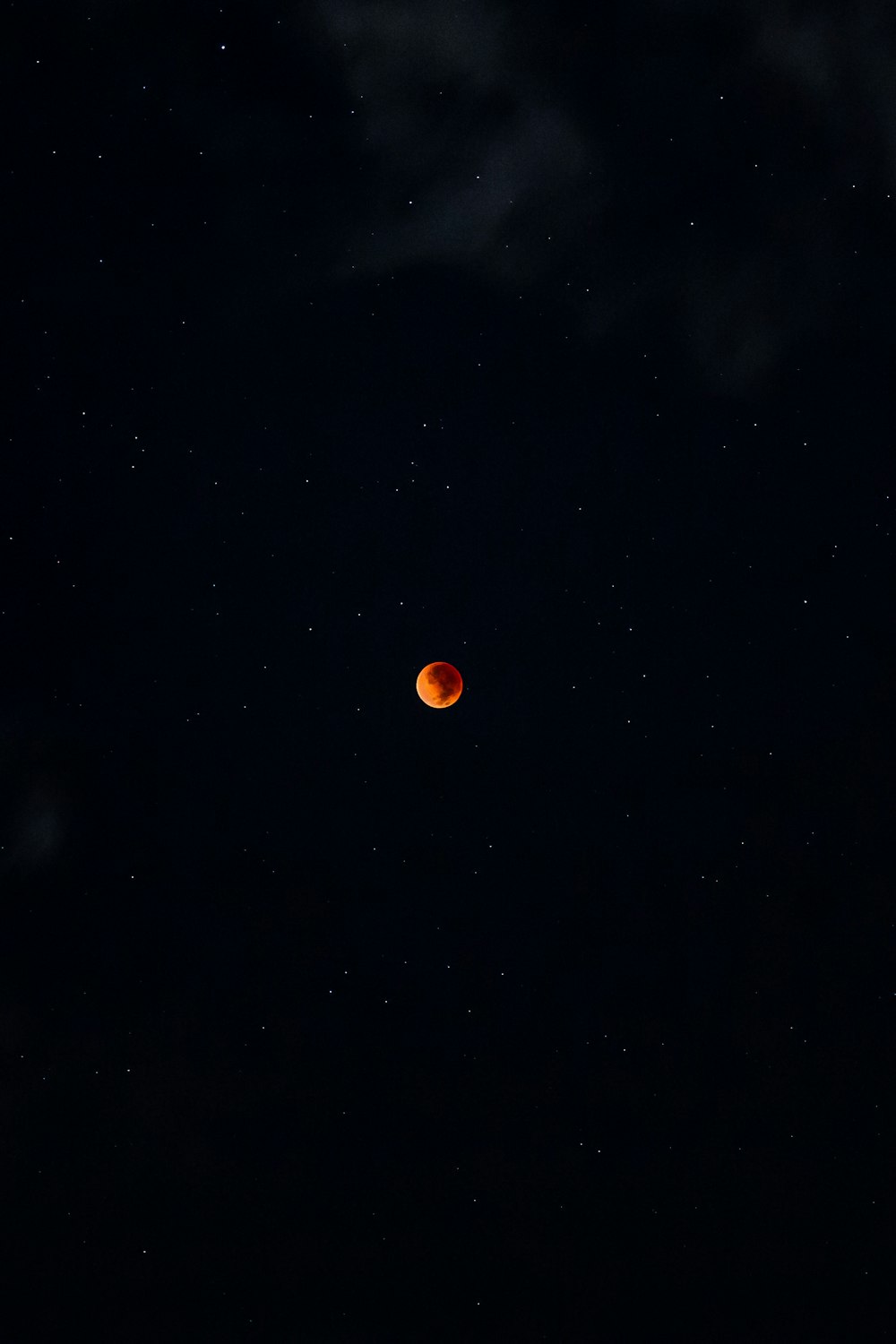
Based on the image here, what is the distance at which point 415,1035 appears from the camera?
392 centimetres

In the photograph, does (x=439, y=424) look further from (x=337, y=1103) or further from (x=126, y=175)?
(x=337, y=1103)

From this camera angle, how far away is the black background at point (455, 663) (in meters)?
3.47

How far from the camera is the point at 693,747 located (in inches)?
149

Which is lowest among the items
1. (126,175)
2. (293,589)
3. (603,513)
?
(603,513)

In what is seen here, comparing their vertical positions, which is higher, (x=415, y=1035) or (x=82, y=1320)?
(x=415, y=1035)

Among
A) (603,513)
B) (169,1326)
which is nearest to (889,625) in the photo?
(603,513)

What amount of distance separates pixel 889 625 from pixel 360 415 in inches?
77.4

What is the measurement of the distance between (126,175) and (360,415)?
107 cm

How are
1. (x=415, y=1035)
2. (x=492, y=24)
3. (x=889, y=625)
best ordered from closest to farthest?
1. (x=492, y=24)
2. (x=889, y=625)
3. (x=415, y=1035)

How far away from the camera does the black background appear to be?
137 inches

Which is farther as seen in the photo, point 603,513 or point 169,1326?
point 169,1326

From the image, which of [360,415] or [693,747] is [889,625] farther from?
[360,415]

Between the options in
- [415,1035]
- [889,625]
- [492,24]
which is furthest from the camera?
[415,1035]

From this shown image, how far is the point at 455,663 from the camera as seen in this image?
3.80 meters
